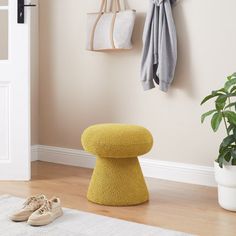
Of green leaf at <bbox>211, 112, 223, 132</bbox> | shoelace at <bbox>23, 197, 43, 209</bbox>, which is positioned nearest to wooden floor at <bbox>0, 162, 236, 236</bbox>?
shoelace at <bbox>23, 197, 43, 209</bbox>

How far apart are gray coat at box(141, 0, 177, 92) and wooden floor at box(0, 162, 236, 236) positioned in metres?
0.74

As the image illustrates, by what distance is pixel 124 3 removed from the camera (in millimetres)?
3521

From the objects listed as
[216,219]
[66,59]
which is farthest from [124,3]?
[216,219]

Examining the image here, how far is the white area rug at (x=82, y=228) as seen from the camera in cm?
224

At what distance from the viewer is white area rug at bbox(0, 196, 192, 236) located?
2244 mm

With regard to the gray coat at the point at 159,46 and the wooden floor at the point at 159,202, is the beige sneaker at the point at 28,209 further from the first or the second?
the gray coat at the point at 159,46

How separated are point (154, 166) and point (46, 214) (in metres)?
1.29

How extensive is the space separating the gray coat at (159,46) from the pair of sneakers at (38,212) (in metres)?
1.20

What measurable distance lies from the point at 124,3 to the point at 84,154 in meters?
1.26

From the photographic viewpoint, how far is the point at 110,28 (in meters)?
3.38

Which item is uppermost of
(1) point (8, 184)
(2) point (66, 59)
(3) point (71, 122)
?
(2) point (66, 59)

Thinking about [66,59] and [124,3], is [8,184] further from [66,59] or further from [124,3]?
[124,3]

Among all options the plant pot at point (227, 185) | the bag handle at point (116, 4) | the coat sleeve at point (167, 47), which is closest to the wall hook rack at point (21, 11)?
the bag handle at point (116, 4)

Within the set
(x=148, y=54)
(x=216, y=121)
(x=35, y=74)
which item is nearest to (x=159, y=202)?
(x=216, y=121)
